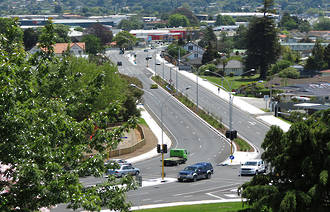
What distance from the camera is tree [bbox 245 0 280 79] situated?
435ft

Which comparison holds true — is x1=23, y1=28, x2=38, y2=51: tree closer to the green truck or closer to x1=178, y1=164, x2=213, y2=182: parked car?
the green truck

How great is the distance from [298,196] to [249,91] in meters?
87.2

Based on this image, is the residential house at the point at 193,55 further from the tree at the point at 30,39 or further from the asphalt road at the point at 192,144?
the tree at the point at 30,39

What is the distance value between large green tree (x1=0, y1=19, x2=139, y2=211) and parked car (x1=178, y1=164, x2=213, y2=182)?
2740 centimetres

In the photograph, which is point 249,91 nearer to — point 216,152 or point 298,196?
point 216,152

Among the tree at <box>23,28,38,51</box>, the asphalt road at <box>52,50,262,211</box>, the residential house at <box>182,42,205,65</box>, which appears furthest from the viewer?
the residential house at <box>182,42,205,65</box>

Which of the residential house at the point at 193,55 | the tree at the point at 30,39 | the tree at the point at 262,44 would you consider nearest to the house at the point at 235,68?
the tree at the point at 262,44

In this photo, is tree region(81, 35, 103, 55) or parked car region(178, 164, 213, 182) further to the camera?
tree region(81, 35, 103, 55)

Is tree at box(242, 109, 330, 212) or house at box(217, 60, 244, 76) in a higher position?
tree at box(242, 109, 330, 212)

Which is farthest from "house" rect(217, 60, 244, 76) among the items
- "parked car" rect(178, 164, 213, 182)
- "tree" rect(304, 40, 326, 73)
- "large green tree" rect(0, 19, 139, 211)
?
"large green tree" rect(0, 19, 139, 211)

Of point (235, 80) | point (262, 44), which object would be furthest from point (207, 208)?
point (262, 44)

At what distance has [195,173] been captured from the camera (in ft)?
146

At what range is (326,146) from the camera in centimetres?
2528

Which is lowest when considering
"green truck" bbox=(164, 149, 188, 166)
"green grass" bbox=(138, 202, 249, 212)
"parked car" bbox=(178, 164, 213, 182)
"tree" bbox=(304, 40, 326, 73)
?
"tree" bbox=(304, 40, 326, 73)
